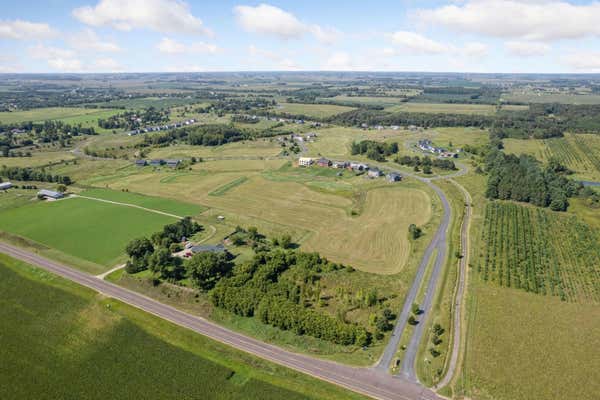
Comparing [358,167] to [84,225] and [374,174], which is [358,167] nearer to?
[374,174]

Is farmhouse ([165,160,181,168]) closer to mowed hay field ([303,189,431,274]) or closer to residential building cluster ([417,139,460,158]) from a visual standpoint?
mowed hay field ([303,189,431,274])

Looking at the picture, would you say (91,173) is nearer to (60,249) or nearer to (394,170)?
(60,249)

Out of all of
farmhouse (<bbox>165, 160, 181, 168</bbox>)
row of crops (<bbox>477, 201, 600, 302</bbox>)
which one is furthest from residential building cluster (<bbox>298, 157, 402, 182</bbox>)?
farmhouse (<bbox>165, 160, 181, 168</bbox>)

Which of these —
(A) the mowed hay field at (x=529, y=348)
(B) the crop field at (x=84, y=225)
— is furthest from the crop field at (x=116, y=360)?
(A) the mowed hay field at (x=529, y=348)

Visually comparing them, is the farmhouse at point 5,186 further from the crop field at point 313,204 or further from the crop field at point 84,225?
the crop field at point 313,204

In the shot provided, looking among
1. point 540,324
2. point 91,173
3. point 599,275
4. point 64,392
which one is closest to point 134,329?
point 64,392
